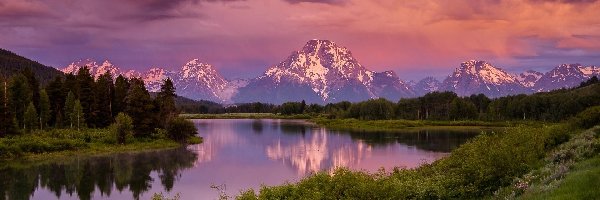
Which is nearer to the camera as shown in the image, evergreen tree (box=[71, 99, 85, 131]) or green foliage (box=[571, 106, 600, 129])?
green foliage (box=[571, 106, 600, 129])

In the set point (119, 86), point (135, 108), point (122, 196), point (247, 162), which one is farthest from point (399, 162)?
point (119, 86)

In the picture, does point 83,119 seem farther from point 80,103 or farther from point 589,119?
point 589,119

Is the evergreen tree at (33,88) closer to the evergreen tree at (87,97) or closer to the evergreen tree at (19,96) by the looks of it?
the evergreen tree at (19,96)

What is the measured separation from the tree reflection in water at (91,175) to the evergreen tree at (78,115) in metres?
28.8

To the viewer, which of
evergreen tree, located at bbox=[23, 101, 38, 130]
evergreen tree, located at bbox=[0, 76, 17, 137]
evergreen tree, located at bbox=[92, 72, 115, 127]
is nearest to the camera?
evergreen tree, located at bbox=[0, 76, 17, 137]

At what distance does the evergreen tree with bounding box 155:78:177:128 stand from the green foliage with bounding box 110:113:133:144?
1865cm

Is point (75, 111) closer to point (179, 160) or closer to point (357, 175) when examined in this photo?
point (179, 160)

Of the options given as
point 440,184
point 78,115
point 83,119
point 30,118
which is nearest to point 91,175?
point 30,118

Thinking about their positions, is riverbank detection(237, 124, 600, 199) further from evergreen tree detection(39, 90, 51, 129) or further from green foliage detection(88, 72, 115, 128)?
green foliage detection(88, 72, 115, 128)

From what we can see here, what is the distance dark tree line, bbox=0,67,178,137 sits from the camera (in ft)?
353

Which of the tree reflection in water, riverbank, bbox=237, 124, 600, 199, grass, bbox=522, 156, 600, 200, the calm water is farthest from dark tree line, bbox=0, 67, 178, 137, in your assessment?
grass, bbox=522, 156, 600, 200

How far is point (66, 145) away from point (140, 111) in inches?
879

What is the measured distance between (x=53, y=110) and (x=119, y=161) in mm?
49884

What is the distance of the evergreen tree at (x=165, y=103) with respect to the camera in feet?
413
